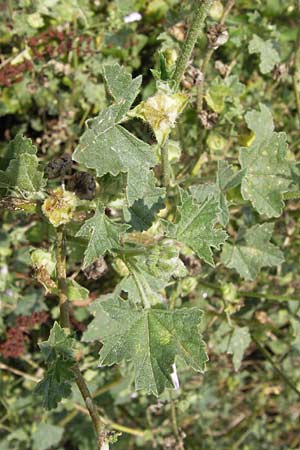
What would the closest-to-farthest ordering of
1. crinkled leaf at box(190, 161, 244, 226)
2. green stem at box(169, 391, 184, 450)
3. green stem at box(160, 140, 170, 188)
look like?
green stem at box(160, 140, 170, 188) < crinkled leaf at box(190, 161, 244, 226) < green stem at box(169, 391, 184, 450)

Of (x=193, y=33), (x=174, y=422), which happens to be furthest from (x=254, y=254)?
(x=193, y=33)

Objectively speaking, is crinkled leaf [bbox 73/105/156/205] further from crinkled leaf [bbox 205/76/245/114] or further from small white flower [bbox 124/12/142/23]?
small white flower [bbox 124/12/142/23]

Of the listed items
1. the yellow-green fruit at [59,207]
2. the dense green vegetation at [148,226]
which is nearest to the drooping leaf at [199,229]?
the dense green vegetation at [148,226]

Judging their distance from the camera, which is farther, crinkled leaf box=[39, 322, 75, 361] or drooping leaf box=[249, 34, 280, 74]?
drooping leaf box=[249, 34, 280, 74]

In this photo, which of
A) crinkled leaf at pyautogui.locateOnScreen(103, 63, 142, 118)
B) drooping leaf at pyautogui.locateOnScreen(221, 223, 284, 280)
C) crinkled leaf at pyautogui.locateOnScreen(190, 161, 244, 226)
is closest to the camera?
crinkled leaf at pyautogui.locateOnScreen(103, 63, 142, 118)

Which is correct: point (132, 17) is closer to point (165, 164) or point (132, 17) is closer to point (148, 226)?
point (165, 164)

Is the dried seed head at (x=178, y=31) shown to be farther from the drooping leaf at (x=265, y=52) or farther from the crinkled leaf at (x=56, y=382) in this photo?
the crinkled leaf at (x=56, y=382)

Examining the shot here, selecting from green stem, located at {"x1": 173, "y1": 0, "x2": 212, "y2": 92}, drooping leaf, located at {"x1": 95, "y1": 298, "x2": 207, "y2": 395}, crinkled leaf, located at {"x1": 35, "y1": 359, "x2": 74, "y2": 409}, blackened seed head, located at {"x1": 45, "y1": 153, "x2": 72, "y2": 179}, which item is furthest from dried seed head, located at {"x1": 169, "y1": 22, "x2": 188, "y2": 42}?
crinkled leaf, located at {"x1": 35, "y1": 359, "x2": 74, "y2": 409}
